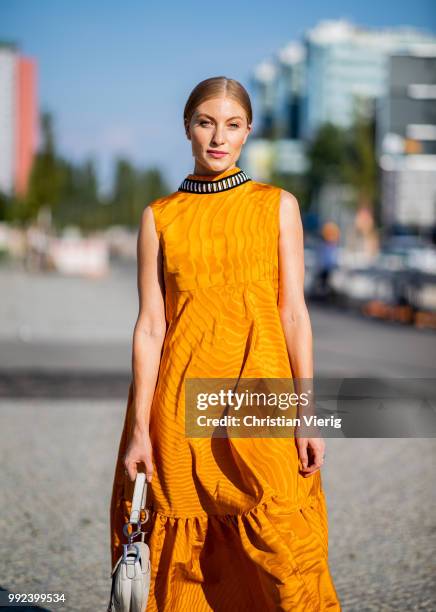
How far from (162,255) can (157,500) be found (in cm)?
61

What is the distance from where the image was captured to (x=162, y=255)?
2.67m

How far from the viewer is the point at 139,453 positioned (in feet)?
8.63

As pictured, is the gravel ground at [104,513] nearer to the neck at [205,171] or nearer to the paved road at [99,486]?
the paved road at [99,486]

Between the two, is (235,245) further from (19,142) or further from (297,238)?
(19,142)

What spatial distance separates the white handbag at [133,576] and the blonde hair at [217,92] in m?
0.98

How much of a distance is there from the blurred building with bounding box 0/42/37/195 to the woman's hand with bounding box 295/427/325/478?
511ft

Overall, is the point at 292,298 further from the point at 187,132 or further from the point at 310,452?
the point at 187,132

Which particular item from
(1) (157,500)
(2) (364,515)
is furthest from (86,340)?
(1) (157,500)

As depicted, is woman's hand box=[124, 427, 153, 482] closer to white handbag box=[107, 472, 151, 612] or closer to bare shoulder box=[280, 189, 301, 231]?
white handbag box=[107, 472, 151, 612]

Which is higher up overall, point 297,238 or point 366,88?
point 366,88

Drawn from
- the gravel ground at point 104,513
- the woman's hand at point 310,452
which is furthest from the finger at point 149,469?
the gravel ground at point 104,513

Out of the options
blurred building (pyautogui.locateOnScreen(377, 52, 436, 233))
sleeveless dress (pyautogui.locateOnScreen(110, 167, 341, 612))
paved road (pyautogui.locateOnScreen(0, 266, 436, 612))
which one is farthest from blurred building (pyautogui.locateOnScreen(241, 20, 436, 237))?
sleeveless dress (pyautogui.locateOnScreen(110, 167, 341, 612))

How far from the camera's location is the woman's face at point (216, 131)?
2.64m

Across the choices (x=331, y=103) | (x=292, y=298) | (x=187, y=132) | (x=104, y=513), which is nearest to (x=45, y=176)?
(x=104, y=513)
